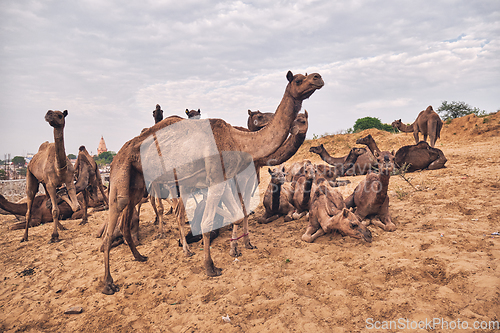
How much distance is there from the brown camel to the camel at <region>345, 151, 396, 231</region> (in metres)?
6.00

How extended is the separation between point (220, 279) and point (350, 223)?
→ 114 inches

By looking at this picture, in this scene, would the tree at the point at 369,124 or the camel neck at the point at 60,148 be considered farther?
the tree at the point at 369,124

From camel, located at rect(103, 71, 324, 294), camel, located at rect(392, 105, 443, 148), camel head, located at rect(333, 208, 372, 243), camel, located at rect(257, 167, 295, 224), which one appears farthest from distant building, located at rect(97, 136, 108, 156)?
camel head, located at rect(333, 208, 372, 243)

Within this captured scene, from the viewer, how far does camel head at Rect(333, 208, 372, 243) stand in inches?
203

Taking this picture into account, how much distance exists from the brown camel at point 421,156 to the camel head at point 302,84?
8880 millimetres

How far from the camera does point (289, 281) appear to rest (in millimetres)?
3977

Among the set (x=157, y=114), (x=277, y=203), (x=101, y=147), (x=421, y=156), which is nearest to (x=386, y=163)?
(x=277, y=203)

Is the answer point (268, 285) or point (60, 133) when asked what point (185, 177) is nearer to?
point (268, 285)

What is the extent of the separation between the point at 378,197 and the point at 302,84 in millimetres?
3372

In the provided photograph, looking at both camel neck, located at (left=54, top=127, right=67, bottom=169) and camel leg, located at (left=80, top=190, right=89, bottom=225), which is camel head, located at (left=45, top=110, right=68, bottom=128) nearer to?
camel neck, located at (left=54, top=127, right=67, bottom=169)

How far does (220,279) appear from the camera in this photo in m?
4.38

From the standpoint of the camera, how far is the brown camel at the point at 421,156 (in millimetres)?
10969

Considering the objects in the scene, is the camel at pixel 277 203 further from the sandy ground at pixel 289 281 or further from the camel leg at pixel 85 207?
the camel leg at pixel 85 207

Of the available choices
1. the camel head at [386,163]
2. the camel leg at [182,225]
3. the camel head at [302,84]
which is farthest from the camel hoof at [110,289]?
the camel head at [386,163]
